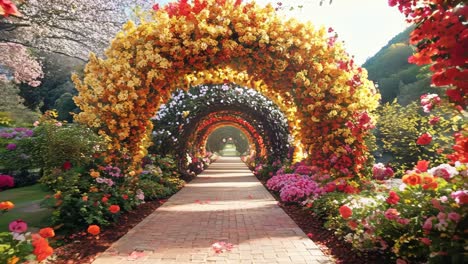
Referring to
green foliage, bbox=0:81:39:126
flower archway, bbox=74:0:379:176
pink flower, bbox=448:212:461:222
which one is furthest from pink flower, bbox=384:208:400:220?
green foliage, bbox=0:81:39:126

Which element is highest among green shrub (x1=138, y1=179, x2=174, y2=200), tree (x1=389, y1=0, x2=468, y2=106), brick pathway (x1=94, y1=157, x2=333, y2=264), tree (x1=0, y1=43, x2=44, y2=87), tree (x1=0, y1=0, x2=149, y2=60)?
tree (x1=0, y1=0, x2=149, y2=60)

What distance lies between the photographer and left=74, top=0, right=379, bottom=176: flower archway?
618 cm

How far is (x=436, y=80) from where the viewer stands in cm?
242

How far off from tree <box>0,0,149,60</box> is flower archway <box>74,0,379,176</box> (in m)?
7.34

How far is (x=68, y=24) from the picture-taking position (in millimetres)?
13156

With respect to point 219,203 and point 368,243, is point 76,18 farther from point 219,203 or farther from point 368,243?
point 368,243

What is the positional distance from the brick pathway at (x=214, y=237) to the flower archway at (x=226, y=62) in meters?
1.47

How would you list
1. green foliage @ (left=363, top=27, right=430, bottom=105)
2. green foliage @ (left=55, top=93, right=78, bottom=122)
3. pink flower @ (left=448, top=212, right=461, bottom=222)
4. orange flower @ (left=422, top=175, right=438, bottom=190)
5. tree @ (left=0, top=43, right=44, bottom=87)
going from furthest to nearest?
green foliage @ (left=55, top=93, right=78, bottom=122)
green foliage @ (left=363, top=27, right=430, bottom=105)
tree @ (left=0, top=43, right=44, bottom=87)
orange flower @ (left=422, top=175, right=438, bottom=190)
pink flower @ (left=448, top=212, right=461, bottom=222)

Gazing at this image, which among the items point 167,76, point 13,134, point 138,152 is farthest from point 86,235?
point 13,134

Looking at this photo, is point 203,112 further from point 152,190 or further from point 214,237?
point 214,237

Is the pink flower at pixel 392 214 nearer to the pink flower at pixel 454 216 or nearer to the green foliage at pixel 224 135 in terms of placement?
the pink flower at pixel 454 216

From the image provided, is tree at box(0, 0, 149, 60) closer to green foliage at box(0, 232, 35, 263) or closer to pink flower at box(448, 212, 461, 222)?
green foliage at box(0, 232, 35, 263)

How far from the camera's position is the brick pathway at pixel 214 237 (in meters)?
3.94

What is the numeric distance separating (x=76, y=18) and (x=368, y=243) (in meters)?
12.2
